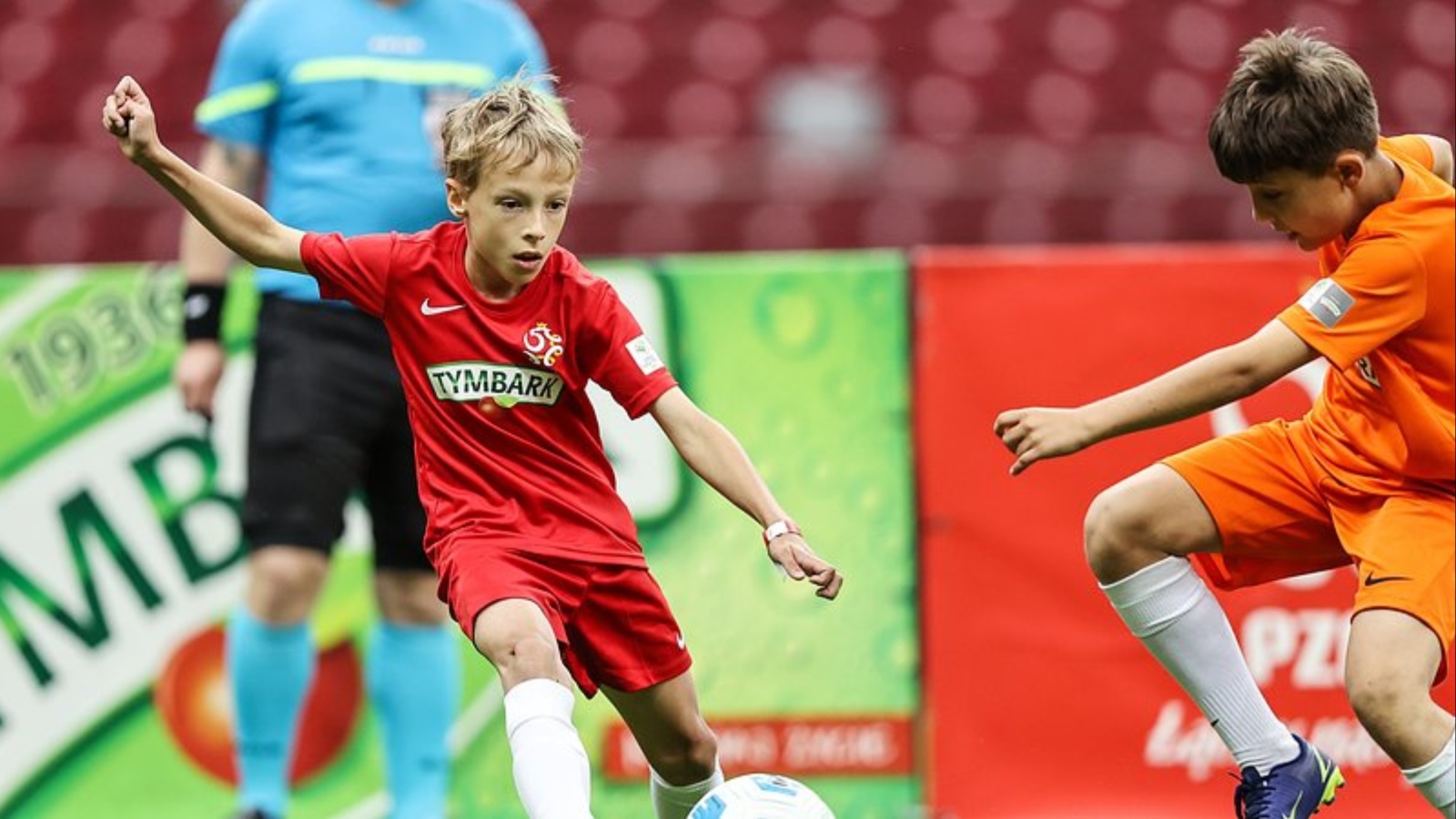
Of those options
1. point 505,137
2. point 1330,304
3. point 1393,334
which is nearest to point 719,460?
point 505,137

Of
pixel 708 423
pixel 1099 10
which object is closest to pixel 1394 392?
pixel 708 423

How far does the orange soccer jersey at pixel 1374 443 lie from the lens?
3768mm

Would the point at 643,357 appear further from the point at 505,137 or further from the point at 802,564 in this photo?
the point at 802,564

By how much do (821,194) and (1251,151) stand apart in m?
5.15

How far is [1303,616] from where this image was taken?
231 inches

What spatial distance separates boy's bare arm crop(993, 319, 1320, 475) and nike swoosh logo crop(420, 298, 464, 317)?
101 cm

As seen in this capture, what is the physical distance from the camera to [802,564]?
356 cm

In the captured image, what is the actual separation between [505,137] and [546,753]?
107 centimetres

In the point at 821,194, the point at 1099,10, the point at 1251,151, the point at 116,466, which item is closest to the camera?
the point at 1251,151

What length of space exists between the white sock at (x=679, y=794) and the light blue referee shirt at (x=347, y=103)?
4.88 ft

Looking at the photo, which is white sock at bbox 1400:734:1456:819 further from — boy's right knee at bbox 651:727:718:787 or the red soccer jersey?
the red soccer jersey

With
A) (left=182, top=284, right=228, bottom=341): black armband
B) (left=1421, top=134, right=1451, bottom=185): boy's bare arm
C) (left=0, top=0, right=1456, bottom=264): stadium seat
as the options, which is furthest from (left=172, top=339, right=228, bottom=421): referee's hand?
(left=0, top=0, right=1456, bottom=264): stadium seat

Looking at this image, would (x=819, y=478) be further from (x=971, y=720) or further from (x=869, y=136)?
(x=869, y=136)

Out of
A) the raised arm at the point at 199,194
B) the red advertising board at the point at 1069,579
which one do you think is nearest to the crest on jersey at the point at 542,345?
the raised arm at the point at 199,194
